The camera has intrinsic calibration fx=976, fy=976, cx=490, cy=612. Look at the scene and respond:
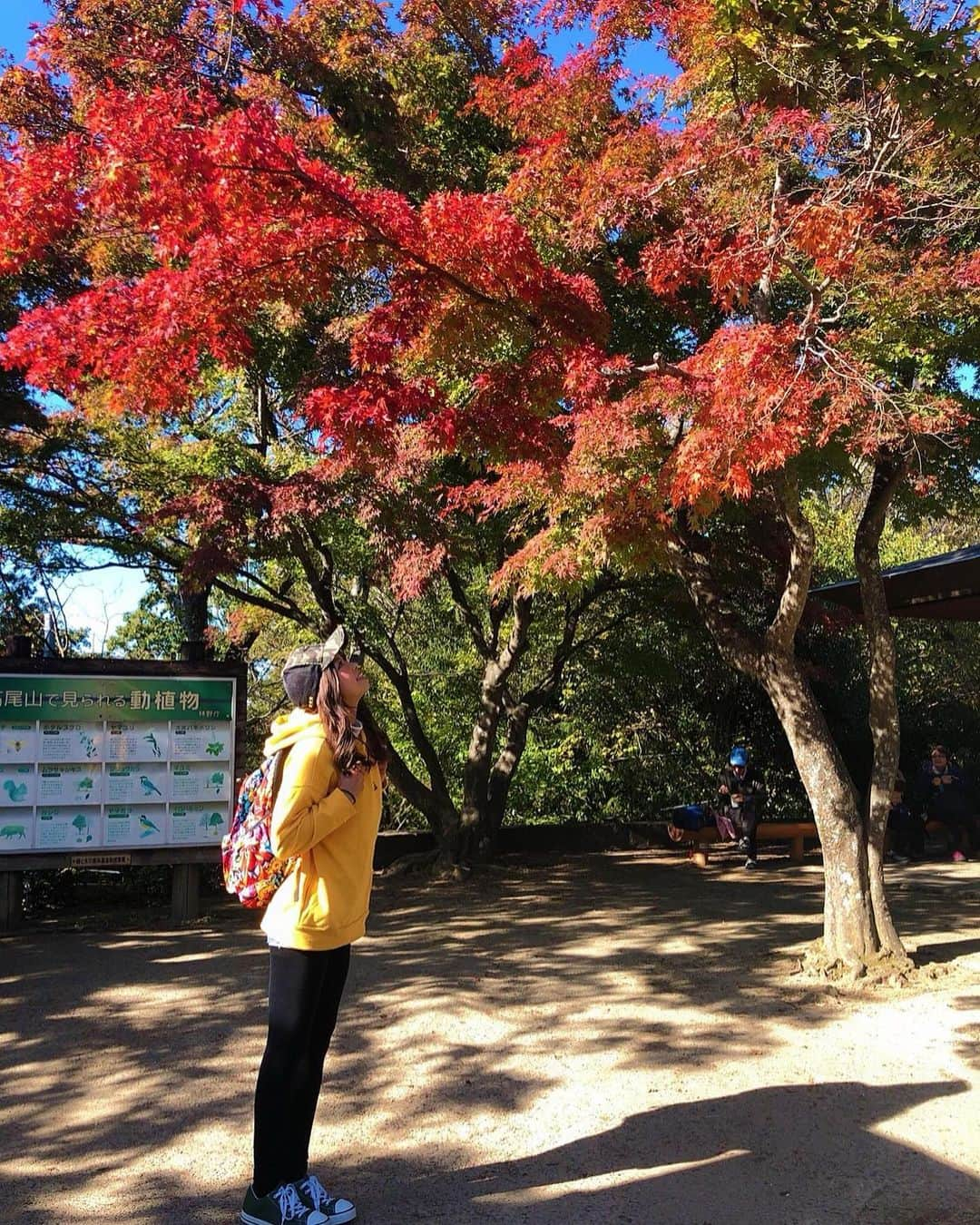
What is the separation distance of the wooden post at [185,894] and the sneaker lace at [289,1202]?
5.34 metres

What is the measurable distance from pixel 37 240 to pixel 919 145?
202 inches

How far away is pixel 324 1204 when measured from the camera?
116 inches

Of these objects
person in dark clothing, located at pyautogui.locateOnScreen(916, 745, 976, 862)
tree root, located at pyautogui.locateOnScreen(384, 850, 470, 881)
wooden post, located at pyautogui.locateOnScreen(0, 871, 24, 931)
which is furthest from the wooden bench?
wooden post, located at pyautogui.locateOnScreen(0, 871, 24, 931)

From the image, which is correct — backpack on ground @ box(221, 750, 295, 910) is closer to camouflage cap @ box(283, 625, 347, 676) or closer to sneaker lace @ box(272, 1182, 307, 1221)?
camouflage cap @ box(283, 625, 347, 676)

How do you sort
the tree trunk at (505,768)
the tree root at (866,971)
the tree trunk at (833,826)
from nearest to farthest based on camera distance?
1. the tree root at (866,971)
2. the tree trunk at (833,826)
3. the tree trunk at (505,768)

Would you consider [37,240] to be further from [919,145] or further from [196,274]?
[919,145]

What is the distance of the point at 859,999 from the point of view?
5.29m

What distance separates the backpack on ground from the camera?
294 centimetres

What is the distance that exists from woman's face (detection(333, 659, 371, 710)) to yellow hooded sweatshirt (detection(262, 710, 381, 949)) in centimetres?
11

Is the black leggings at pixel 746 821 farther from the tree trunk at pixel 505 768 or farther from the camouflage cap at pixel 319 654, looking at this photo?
the camouflage cap at pixel 319 654

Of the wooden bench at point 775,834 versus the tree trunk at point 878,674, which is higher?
the tree trunk at point 878,674

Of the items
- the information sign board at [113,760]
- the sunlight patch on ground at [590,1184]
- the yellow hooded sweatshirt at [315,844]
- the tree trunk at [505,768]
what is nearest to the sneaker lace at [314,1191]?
the sunlight patch on ground at [590,1184]

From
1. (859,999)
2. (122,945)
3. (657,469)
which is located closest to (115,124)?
(657,469)

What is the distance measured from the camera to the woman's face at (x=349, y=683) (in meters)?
3.00
